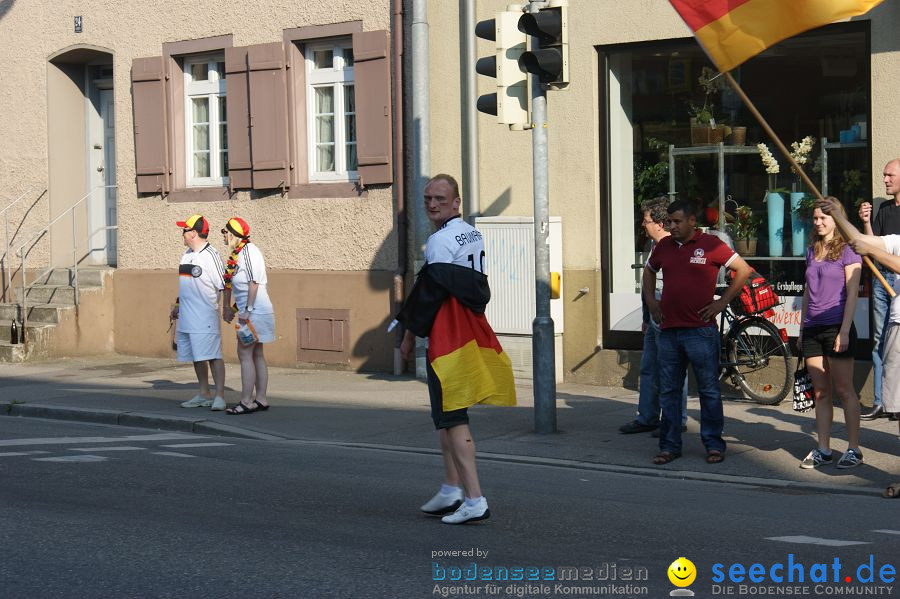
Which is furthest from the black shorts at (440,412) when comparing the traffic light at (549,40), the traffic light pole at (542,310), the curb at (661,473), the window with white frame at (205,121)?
the window with white frame at (205,121)

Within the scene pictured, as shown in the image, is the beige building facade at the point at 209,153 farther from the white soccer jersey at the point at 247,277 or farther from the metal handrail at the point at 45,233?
the white soccer jersey at the point at 247,277

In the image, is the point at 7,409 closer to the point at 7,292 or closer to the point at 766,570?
the point at 7,292

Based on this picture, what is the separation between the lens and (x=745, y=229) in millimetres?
13141

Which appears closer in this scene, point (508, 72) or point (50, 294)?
point (508, 72)

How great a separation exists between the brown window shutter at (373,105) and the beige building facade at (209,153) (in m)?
0.02

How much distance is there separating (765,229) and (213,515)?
7340mm

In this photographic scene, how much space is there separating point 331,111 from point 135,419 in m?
5.66

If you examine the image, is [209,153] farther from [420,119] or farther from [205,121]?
[420,119]

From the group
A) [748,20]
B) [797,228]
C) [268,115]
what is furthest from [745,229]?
A: [268,115]

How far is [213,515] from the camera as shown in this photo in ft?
24.5

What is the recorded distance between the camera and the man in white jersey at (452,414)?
7.20 meters

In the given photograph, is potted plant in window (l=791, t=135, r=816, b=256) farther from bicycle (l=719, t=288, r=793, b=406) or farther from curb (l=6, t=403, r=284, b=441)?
curb (l=6, t=403, r=284, b=441)

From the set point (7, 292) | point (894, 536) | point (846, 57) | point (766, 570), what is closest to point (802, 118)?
point (846, 57)

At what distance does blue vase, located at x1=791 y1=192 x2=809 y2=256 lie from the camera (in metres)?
12.8
